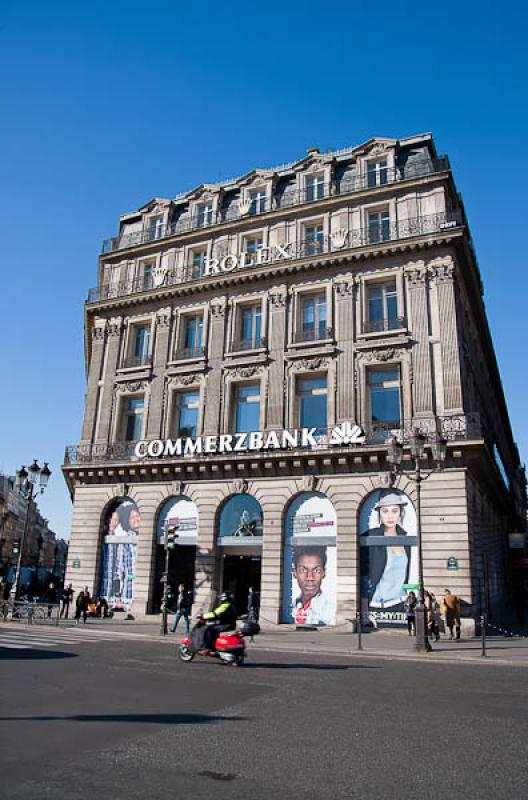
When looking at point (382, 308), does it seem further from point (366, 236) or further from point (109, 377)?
point (109, 377)

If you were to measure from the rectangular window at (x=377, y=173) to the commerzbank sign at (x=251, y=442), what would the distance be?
12643 millimetres

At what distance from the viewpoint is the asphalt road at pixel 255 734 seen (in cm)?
499

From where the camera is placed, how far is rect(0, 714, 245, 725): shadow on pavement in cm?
707

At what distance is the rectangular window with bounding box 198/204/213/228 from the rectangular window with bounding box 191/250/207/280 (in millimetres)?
1619

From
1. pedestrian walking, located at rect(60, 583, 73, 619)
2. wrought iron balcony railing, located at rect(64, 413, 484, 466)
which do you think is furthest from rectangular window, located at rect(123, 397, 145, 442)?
pedestrian walking, located at rect(60, 583, 73, 619)

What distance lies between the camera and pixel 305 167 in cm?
3167

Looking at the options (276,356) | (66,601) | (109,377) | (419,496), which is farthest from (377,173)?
(66,601)

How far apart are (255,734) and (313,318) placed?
23.6 meters

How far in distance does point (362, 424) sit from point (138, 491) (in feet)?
38.5

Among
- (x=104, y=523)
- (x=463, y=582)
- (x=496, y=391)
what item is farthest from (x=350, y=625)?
(x=496, y=391)

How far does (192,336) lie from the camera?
3173cm

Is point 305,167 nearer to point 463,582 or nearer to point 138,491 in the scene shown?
point 138,491

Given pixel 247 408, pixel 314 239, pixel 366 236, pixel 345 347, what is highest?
pixel 314 239

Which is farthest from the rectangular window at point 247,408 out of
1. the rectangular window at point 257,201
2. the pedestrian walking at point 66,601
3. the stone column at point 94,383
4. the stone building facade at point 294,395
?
the pedestrian walking at point 66,601
